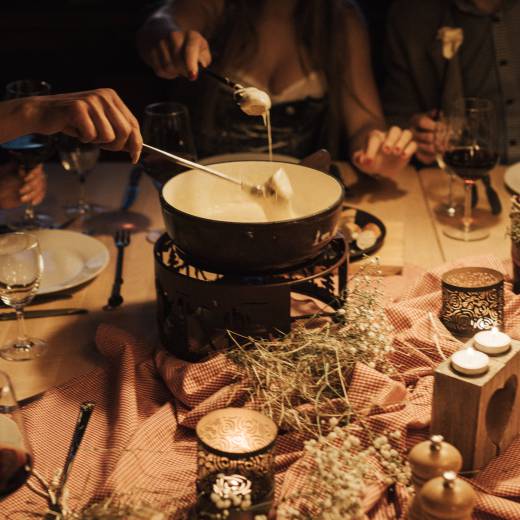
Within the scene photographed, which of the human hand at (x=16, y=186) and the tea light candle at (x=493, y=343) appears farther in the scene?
the human hand at (x=16, y=186)

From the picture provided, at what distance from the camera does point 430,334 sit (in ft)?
4.39

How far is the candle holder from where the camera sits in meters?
0.95

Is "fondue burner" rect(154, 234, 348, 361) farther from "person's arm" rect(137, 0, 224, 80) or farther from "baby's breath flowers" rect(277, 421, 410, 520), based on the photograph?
"person's arm" rect(137, 0, 224, 80)

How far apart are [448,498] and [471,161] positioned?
1.05 meters

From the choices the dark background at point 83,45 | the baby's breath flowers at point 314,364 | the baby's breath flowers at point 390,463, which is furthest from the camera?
the dark background at point 83,45

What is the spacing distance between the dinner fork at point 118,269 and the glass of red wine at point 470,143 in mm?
704

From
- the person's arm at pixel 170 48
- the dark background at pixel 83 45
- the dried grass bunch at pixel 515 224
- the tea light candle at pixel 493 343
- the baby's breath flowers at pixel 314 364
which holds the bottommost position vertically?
the dark background at pixel 83 45

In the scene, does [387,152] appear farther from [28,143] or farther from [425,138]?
[28,143]

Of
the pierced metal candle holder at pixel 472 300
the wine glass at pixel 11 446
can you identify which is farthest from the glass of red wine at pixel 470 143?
the wine glass at pixel 11 446

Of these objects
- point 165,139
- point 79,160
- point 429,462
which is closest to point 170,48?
point 165,139

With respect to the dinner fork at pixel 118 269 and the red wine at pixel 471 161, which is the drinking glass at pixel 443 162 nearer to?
the red wine at pixel 471 161

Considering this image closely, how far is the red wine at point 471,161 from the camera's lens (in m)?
1.79

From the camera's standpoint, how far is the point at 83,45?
3477mm

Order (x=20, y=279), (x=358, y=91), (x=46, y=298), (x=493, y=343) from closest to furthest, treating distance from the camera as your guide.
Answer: (x=493, y=343) < (x=20, y=279) < (x=46, y=298) < (x=358, y=91)
